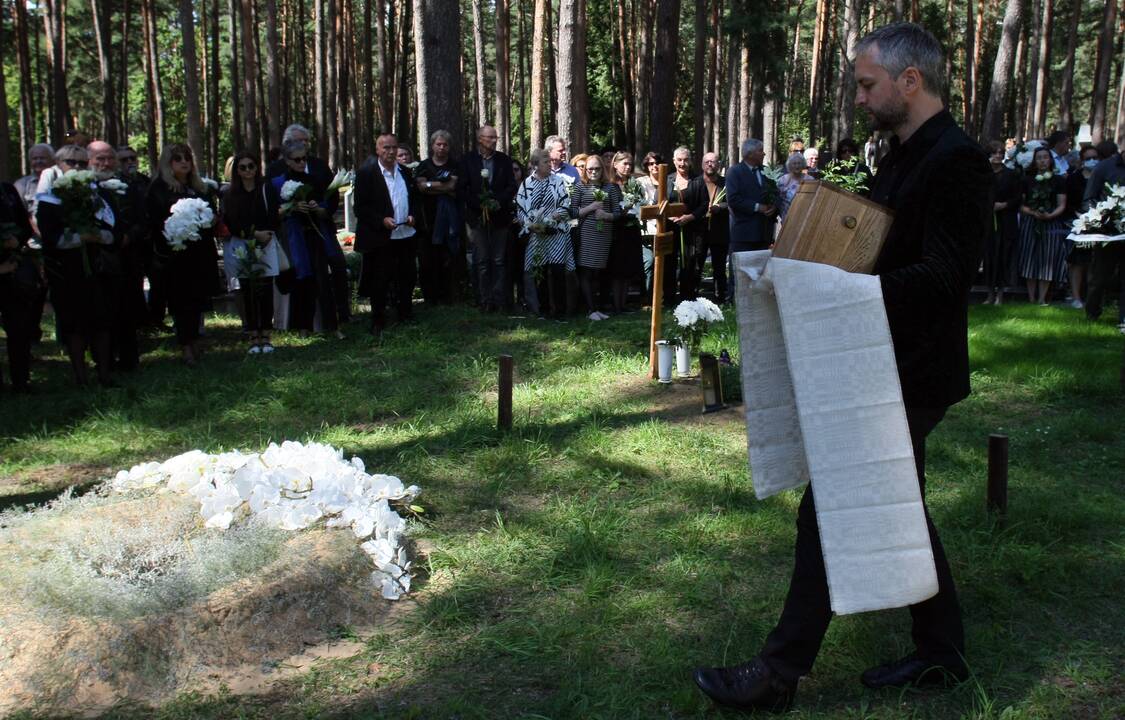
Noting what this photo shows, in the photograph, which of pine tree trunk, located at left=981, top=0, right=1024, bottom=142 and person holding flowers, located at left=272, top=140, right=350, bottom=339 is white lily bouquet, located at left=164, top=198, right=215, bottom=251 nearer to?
person holding flowers, located at left=272, top=140, right=350, bottom=339

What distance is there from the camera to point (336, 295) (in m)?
11.8

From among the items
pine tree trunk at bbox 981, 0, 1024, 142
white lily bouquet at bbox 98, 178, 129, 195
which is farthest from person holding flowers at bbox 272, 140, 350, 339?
pine tree trunk at bbox 981, 0, 1024, 142

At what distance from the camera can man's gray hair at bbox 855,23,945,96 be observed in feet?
10.0

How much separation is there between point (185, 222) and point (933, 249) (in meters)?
8.24

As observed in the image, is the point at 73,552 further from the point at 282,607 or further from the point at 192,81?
the point at 192,81

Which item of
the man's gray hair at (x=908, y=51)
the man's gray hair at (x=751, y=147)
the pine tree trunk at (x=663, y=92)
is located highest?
the pine tree trunk at (x=663, y=92)

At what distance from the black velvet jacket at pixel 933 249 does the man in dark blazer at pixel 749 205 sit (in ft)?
30.2

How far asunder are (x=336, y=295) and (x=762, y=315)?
30.1 ft

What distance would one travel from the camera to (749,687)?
3436 mm

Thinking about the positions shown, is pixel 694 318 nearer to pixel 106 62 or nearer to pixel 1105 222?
pixel 1105 222

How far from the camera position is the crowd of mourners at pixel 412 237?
30.0 ft

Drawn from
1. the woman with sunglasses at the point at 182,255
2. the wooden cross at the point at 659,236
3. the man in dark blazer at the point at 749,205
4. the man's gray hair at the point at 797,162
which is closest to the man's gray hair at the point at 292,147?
the woman with sunglasses at the point at 182,255

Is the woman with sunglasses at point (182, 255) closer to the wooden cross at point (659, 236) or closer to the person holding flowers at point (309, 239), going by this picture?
the person holding flowers at point (309, 239)

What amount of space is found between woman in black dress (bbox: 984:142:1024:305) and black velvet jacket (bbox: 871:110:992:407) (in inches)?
426
